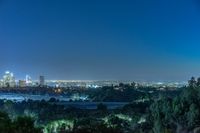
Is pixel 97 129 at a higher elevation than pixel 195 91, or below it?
below

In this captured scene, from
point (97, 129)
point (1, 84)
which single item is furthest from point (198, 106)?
point (1, 84)

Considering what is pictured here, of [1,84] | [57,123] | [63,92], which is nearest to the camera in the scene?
[57,123]

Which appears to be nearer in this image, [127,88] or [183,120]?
[183,120]

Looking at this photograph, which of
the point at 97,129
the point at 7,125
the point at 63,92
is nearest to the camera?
the point at 7,125

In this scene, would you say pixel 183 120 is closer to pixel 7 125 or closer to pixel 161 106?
pixel 161 106

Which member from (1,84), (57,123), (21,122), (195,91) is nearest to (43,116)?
(57,123)

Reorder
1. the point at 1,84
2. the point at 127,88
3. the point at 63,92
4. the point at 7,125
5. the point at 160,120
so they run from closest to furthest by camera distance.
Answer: the point at 7,125, the point at 160,120, the point at 127,88, the point at 1,84, the point at 63,92

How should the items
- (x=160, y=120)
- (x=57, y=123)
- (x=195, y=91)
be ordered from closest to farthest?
(x=160, y=120) < (x=195, y=91) < (x=57, y=123)

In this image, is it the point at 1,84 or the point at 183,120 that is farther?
the point at 1,84

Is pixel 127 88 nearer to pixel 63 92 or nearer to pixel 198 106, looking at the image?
pixel 63 92
